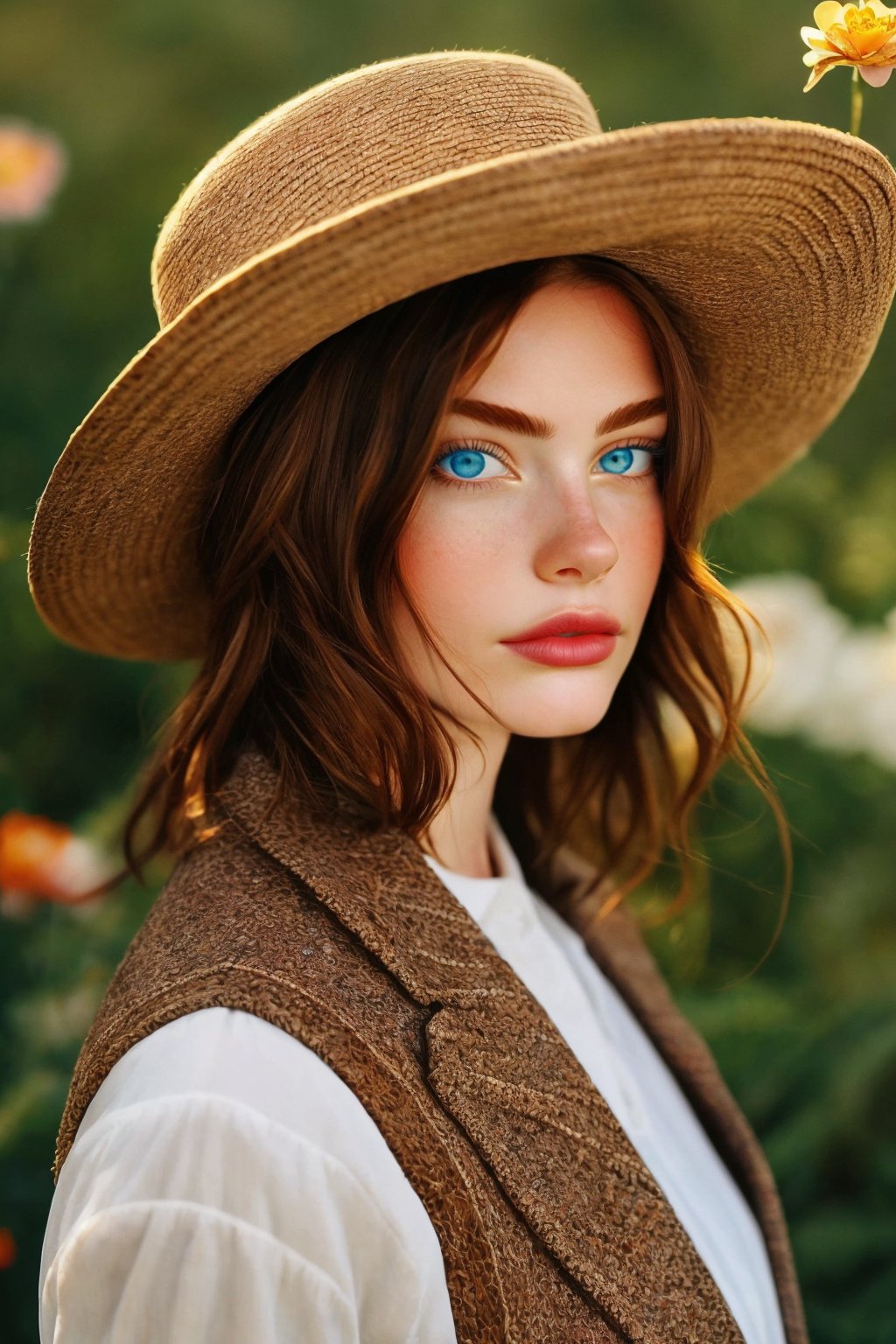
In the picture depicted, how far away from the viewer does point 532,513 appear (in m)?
1.04

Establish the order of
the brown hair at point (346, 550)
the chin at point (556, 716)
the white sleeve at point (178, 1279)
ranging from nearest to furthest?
the white sleeve at point (178, 1279) → the brown hair at point (346, 550) → the chin at point (556, 716)

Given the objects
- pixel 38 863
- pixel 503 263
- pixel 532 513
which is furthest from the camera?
pixel 38 863

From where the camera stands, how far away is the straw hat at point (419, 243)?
833 millimetres

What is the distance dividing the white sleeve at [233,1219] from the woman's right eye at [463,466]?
1.55ft

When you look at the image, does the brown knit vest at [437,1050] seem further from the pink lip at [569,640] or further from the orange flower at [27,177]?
the orange flower at [27,177]

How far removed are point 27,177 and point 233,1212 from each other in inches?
69.3

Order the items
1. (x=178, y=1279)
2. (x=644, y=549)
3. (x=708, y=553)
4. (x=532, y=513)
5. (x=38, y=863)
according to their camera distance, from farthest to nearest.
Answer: (x=708, y=553) → (x=38, y=863) → (x=644, y=549) → (x=532, y=513) → (x=178, y=1279)

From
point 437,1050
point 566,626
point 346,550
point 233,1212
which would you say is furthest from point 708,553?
point 233,1212

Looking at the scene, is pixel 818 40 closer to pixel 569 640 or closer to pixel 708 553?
pixel 569 640

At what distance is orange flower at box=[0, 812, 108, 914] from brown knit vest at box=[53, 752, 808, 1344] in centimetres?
62

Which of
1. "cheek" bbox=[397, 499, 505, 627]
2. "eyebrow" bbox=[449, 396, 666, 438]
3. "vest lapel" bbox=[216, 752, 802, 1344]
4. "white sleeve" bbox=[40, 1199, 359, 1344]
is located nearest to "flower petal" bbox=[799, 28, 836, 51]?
"eyebrow" bbox=[449, 396, 666, 438]

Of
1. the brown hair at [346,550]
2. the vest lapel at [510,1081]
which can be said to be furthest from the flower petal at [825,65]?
the vest lapel at [510,1081]

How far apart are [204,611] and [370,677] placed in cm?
40

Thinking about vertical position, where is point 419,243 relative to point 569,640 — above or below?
above
